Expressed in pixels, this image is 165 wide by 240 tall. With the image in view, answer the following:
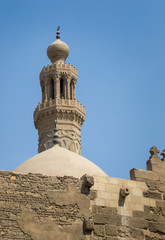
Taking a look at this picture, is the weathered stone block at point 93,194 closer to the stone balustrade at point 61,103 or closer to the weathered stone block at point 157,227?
the weathered stone block at point 157,227

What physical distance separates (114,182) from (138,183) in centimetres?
50

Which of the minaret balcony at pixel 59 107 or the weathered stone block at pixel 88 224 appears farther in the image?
the minaret balcony at pixel 59 107

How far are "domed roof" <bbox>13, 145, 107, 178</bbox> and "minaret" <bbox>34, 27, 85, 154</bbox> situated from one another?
16136 mm

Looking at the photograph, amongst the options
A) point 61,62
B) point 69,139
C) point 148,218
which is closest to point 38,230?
point 148,218

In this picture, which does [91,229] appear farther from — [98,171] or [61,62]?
[61,62]

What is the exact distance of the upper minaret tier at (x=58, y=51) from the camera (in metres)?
31.6

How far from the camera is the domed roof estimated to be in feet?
35.9

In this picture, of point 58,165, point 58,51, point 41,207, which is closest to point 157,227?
point 41,207

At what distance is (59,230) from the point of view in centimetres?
777

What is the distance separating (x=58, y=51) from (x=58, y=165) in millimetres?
21268

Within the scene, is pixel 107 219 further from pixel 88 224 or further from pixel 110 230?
pixel 88 224

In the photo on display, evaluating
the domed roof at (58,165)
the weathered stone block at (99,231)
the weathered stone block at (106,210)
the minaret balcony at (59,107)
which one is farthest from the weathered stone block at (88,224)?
the minaret balcony at (59,107)

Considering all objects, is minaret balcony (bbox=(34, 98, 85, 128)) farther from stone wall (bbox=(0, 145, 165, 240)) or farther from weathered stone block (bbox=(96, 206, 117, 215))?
weathered stone block (bbox=(96, 206, 117, 215))

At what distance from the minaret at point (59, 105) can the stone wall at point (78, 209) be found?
19.6 meters
